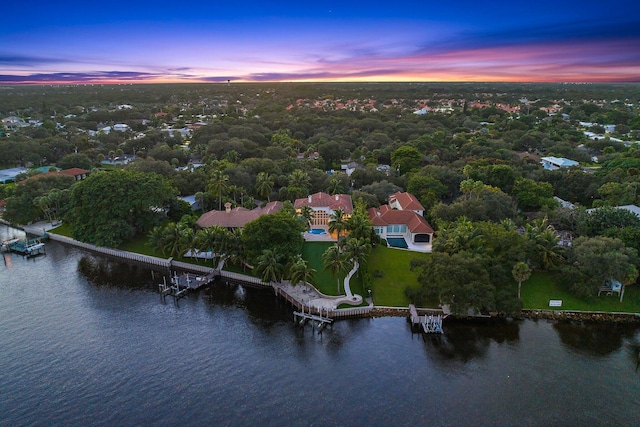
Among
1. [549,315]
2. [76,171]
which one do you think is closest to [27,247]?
[76,171]

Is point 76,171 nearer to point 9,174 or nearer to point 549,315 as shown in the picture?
point 9,174

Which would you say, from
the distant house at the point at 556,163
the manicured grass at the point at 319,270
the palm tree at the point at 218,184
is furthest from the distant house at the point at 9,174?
the distant house at the point at 556,163

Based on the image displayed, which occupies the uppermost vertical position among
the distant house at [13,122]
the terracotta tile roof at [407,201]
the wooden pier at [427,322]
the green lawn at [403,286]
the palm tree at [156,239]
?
the distant house at [13,122]

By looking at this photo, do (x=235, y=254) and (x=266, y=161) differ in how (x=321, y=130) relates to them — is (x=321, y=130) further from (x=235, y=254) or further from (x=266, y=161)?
(x=235, y=254)

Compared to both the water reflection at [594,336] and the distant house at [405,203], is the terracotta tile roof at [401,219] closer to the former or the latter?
the distant house at [405,203]

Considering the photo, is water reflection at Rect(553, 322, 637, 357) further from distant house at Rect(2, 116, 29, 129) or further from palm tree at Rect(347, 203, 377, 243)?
distant house at Rect(2, 116, 29, 129)

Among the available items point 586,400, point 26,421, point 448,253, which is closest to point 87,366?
point 26,421
